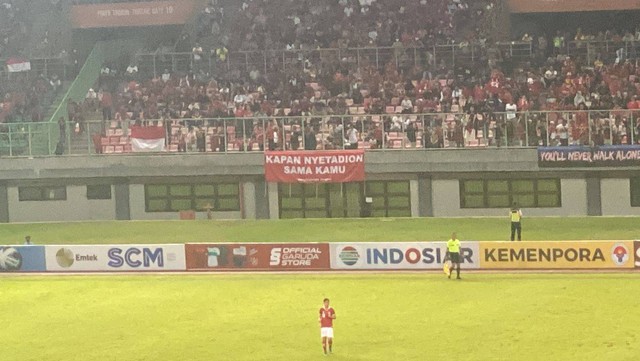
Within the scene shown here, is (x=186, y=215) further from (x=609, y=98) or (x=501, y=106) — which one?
(x=609, y=98)

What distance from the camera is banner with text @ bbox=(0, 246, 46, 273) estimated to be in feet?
128

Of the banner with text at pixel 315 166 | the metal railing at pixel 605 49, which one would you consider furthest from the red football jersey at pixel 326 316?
the metal railing at pixel 605 49

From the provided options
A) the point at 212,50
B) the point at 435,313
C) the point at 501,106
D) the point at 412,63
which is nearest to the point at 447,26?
the point at 412,63

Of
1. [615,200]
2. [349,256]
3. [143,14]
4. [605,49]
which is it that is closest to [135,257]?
[349,256]

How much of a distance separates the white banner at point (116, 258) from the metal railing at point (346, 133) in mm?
6909

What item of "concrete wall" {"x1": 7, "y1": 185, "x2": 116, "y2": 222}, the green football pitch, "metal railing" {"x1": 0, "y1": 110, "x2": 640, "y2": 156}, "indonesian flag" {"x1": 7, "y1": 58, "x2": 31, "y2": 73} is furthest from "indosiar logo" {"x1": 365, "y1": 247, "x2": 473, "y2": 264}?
"indonesian flag" {"x1": 7, "y1": 58, "x2": 31, "y2": 73}

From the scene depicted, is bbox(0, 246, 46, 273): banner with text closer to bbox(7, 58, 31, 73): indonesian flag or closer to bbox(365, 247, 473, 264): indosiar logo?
bbox(365, 247, 473, 264): indosiar logo

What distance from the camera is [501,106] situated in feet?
141

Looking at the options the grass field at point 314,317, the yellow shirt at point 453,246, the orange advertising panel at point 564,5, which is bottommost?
the grass field at point 314,317

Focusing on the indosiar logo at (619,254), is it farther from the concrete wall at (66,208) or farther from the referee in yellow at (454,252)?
the concrete wall at (66,208)

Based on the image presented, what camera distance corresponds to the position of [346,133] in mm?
43062

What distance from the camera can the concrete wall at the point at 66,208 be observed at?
47500 mm

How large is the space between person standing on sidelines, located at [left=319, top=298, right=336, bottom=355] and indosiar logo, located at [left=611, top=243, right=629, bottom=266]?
12.8m

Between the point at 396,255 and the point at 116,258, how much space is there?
10.5 meters
